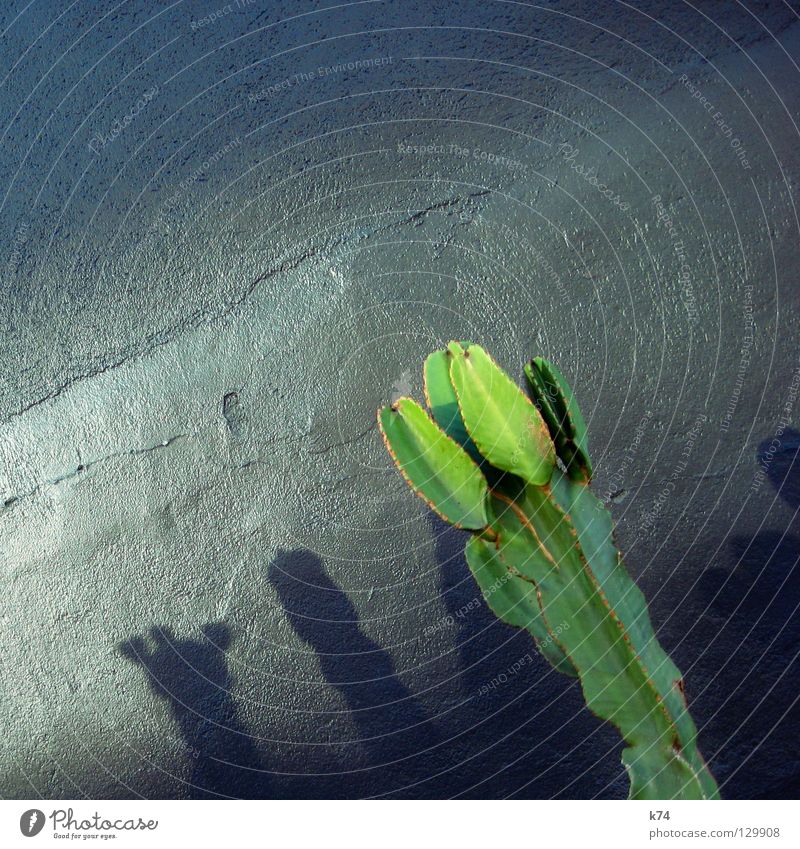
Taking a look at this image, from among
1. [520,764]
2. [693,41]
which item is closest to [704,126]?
[693,41]

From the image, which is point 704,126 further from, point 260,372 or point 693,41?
point 260,372

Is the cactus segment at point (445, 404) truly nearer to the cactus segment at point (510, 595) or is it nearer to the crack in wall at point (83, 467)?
the cactus segment at point (510, 595)

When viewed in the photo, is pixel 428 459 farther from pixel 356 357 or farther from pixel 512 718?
pixel 512 718

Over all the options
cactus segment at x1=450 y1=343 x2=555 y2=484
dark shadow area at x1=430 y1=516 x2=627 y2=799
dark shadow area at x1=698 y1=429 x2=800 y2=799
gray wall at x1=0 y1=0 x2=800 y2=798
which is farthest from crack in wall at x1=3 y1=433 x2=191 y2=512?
dark shadow area at x1=698 y1=429 x2=800 y2=799

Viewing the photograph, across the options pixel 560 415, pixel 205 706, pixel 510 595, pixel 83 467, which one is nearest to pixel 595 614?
pixel 510 595

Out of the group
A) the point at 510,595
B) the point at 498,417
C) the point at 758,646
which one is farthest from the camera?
the point at 758,646

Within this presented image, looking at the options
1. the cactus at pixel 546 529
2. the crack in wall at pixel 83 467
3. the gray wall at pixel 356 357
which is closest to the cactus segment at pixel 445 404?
the cactus at pixel 546 529
